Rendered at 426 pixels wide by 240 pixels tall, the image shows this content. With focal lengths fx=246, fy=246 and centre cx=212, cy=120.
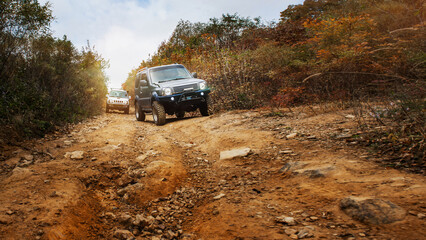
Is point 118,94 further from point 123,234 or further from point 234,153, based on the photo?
point 123,234

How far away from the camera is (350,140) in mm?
3729

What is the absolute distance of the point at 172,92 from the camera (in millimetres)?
8086

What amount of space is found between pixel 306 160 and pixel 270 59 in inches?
319

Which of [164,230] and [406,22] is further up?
[406,22]

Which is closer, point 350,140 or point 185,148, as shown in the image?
point 350,140

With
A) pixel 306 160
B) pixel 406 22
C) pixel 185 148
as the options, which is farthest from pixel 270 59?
pixel 306 160

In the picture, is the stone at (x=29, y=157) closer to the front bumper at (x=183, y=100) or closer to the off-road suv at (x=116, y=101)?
the front bumper at (x=183, y=100)

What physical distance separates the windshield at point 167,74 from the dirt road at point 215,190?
435 cm

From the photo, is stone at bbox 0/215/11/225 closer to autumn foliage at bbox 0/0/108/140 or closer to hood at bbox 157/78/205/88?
autumn foliage at bbox 0/0/108/140

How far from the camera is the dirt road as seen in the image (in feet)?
6.86

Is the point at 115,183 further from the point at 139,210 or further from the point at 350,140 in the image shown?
the point at 350,140

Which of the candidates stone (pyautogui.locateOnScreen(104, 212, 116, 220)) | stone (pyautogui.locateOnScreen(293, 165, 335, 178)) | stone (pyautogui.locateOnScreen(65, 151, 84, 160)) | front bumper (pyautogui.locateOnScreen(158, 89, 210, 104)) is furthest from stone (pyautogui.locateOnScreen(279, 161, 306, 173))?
front bumper (pyautogui.locateOnScreen(158, 89, 210, 104))

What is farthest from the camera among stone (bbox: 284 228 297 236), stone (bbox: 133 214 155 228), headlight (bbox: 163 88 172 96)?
headlight (bbox: 163 88 172 96)

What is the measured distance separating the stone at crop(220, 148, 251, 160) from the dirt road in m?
0.07
